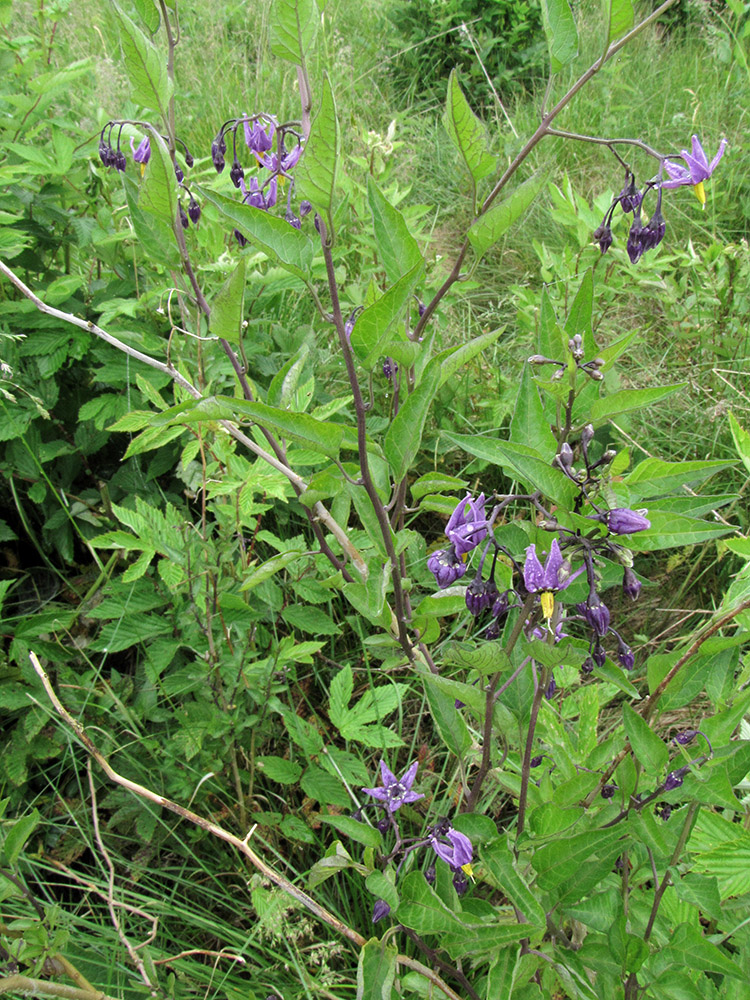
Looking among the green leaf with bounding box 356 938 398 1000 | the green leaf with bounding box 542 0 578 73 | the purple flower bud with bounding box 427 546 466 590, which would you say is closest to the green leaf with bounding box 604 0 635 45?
the green leaf with bounding box 542 0 578 73

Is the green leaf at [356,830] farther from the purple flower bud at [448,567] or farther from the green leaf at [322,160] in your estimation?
the green leaf at [322,160]

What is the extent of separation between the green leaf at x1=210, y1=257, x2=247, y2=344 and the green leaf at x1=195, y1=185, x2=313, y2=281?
0.03m

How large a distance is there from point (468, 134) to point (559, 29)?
0.17m

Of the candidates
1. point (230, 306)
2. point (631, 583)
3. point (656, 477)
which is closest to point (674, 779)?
point (631, 583)

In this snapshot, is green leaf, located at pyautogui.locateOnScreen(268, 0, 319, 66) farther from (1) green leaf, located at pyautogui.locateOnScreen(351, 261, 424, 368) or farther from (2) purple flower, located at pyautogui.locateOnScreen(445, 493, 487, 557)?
(2) purple flower, located at pyautogui.locateOnScreen(445, 493, 487, 557)

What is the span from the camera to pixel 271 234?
865 mm

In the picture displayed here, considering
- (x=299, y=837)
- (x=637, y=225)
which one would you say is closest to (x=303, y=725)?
(x=299, y=837)

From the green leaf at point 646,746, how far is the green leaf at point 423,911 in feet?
1.09

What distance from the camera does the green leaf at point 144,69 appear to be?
3.13ft

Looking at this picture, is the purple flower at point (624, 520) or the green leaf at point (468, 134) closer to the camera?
the purple flower at point (624, 520)

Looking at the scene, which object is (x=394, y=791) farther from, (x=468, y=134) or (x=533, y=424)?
(x=468, y=134)

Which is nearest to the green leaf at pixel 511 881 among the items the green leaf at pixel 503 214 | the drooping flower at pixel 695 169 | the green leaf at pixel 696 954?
the green leaf at pixel 696 954

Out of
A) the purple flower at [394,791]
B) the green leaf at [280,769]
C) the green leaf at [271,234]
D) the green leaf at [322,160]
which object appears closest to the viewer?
the green leaf at [322,160]

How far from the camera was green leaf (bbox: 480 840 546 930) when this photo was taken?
0.97 m
